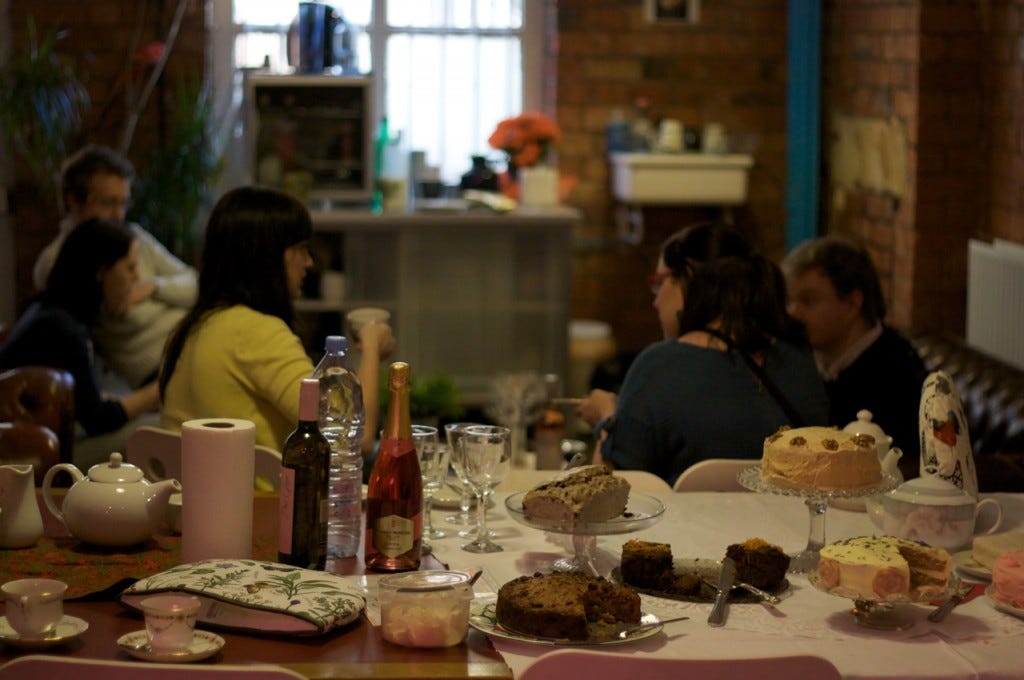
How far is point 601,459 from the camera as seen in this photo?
2.84 metres

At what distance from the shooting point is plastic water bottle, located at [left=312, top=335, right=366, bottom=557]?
2084 mm

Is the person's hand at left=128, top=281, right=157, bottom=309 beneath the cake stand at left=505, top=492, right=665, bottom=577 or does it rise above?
above

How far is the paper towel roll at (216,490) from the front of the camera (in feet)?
6.23

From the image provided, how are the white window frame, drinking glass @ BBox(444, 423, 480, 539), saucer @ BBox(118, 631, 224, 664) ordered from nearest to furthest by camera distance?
saucer @ BBox(118, 631, 224, 664), drinking glass @ BBox(444, 423, 480, 539), the white window frame

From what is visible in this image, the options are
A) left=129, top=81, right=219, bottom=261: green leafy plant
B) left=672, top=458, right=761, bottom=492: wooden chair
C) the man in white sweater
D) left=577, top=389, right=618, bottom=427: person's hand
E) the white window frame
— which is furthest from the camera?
the white window frame

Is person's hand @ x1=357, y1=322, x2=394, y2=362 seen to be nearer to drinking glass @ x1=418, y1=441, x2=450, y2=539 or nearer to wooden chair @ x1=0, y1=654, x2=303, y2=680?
drinking glass @ x1=418, y1=441, x2=450, y2=539

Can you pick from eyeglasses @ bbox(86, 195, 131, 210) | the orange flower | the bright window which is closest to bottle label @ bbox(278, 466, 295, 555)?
eyeglasses @ bbox(86, 195, 131, 210)

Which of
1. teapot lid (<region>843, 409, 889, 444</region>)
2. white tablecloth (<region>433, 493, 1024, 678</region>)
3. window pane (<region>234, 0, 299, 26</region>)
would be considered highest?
window pane (<region>234, 0, 299, 26</region>)

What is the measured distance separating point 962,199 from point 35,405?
341cm

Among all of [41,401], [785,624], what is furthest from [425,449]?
[41,401]

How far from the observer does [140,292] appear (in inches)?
188

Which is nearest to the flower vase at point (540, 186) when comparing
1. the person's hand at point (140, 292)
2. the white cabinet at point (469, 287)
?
the white cabinet at point (469, 287)

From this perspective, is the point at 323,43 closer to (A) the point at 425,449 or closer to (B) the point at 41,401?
(B) the point at 41,401

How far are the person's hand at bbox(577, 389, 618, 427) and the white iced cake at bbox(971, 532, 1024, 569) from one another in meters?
1.17
